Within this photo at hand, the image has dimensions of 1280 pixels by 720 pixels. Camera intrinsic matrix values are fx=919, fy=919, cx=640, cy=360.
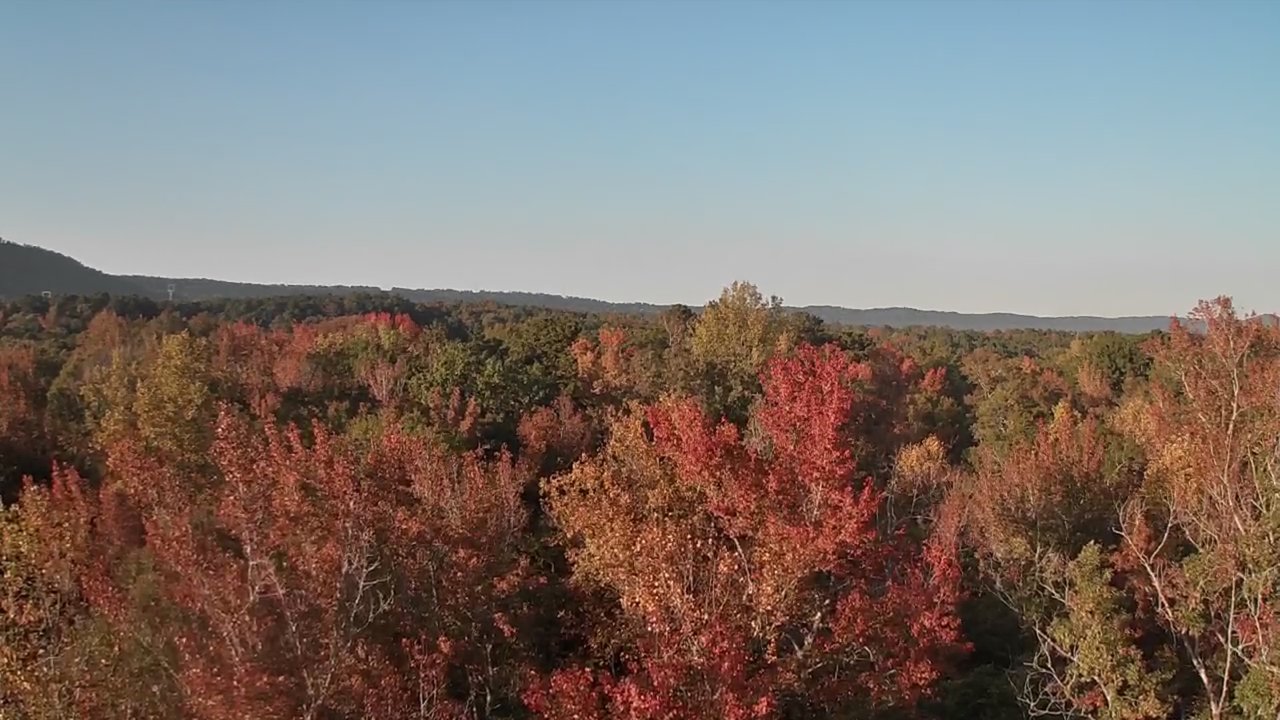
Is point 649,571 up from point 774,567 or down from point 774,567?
down

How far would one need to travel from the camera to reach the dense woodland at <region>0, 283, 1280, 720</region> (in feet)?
47.3

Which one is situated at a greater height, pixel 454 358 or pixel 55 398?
pixel 454 358

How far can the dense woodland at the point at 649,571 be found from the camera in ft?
47.3

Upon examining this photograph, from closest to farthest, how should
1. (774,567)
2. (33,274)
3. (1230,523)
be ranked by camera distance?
(774,567) < (1230,523) < (33,274)

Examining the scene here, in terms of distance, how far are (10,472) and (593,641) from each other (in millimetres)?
33942

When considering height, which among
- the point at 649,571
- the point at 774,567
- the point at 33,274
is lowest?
the point at 649,571

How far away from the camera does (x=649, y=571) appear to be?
16.7 meters

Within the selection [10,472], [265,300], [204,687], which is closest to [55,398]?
[10,472]

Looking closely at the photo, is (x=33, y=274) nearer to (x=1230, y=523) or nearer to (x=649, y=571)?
(x=649, y=571)

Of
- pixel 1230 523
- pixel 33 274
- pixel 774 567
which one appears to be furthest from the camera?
pixel 33 274

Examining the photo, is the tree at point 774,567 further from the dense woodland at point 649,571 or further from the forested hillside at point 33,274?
the forested hillside at point 33,274

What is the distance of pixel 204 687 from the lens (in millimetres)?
11750

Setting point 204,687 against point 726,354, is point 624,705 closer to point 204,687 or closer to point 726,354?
point 204,687

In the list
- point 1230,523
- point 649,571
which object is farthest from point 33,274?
point 1230,523
